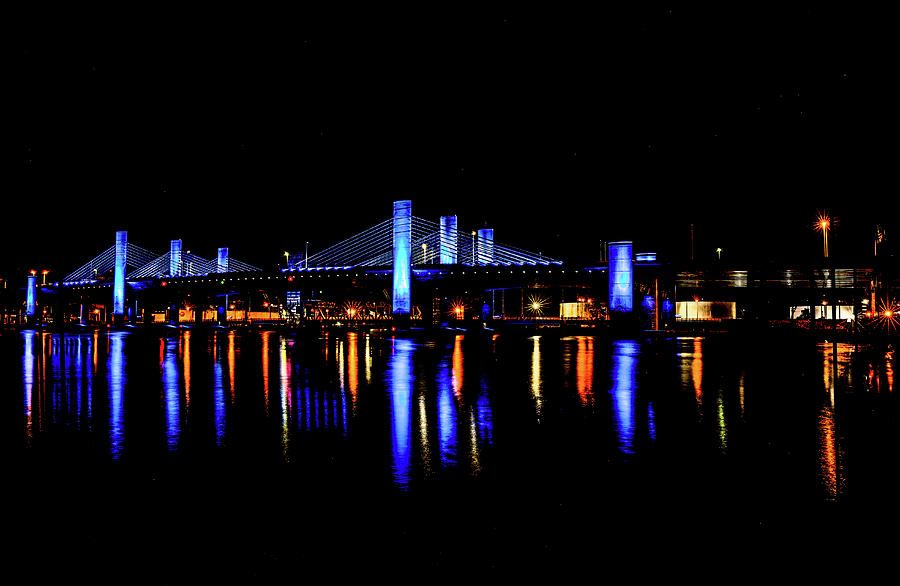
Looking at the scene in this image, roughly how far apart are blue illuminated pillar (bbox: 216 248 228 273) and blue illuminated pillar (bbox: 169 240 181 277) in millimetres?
4788

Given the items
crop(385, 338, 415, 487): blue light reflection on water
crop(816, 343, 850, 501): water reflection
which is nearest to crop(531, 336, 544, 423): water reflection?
crop(385, 338, 415, 487): blue light reflection on water

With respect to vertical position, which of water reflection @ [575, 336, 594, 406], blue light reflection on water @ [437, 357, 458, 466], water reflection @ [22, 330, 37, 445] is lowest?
water reflection @ [575, 336, 594, 406]

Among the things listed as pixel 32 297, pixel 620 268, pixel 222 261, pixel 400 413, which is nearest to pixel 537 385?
pixel 400 413

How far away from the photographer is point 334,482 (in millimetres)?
7383

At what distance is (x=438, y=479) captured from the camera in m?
7.50

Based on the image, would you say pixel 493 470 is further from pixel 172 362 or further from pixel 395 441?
pixel 172 362

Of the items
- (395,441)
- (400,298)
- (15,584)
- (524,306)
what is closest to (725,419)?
(395,441)

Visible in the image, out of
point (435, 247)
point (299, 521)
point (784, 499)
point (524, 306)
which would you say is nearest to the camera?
point (299, 521)

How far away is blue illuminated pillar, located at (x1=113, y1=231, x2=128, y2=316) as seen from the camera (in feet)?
342

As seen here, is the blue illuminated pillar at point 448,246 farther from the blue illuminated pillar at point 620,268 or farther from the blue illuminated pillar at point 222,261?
the blue illuminated pillar at point 222,261

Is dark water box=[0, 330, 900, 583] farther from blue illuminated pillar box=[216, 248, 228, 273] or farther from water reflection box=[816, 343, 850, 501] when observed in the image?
blue illuminated pillar box=[216, 248, 228, 273]

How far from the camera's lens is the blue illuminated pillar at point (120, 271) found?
10412cm

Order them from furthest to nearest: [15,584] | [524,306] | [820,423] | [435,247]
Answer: [524,306] → [435,247] → [820,423] → [15,584]

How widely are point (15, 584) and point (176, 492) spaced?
7.49ft
